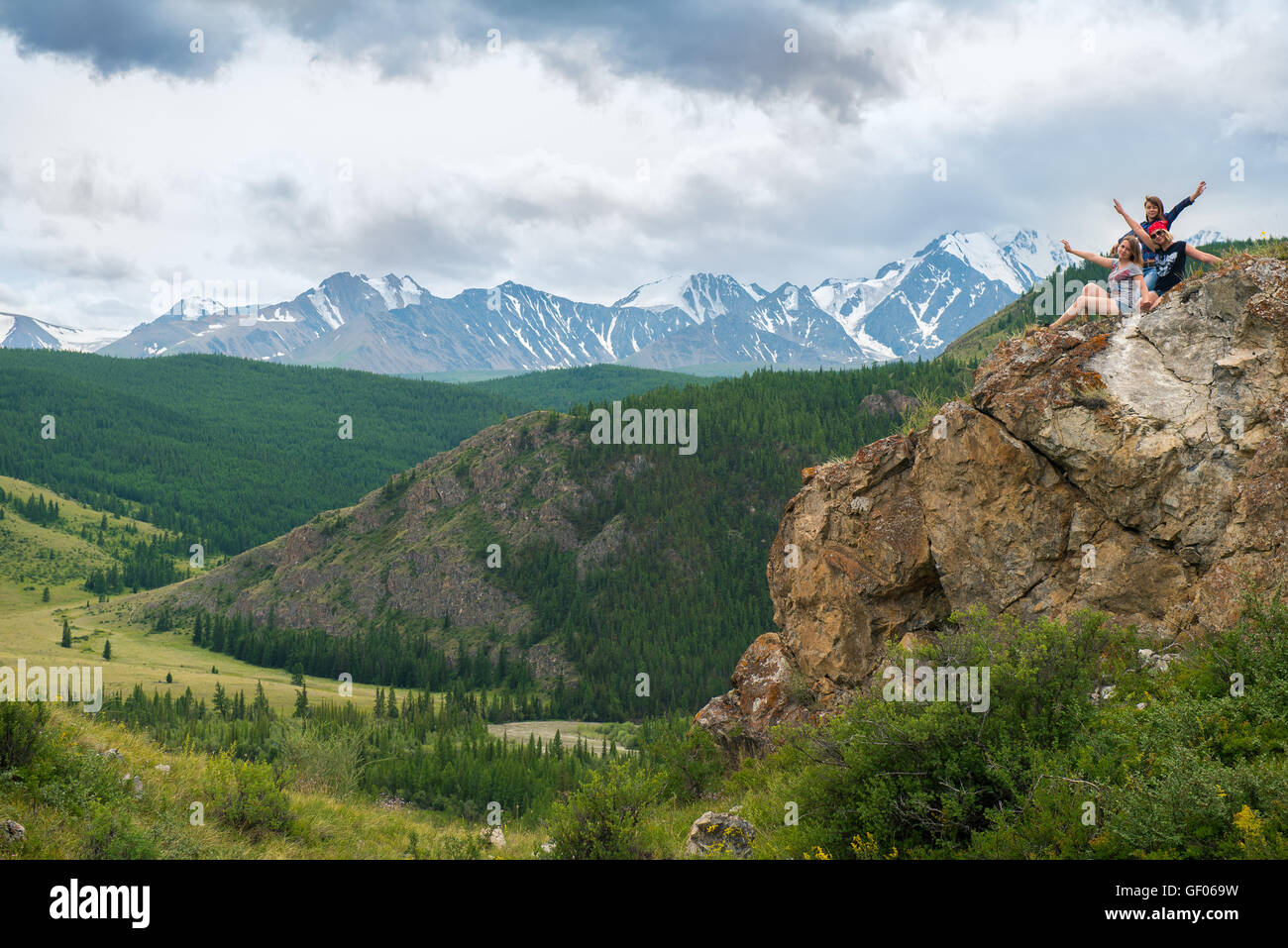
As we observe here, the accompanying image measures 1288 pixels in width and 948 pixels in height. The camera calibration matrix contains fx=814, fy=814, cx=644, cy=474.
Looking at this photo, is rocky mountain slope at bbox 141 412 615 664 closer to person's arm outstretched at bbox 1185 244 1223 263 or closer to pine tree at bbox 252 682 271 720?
pine tree at bbox 252 682 271 720

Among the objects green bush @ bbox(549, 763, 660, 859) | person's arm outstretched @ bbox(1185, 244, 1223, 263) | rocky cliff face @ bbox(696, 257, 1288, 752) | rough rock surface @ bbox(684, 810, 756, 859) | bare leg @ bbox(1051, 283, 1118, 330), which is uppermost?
person's arm outstretched @ bbox(1185, 244, 1223, 263)

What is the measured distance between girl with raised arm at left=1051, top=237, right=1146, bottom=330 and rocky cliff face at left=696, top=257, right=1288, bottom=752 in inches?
16.6

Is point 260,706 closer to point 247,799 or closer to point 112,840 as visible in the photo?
point 247,799

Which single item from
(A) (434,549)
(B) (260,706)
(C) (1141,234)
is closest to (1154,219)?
(C) (1141,234)

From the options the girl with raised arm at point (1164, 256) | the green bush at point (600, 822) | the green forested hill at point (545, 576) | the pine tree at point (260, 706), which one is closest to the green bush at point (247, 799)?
the green bush at point (600, 822)

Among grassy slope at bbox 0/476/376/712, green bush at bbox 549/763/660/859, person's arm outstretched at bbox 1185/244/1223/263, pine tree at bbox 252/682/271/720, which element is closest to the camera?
green bush at bbox 549/763/660/859

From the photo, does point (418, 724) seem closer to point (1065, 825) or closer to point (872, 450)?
point (872, 450)

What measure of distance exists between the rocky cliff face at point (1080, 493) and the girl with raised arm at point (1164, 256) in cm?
77

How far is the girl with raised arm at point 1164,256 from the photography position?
56.0 ft

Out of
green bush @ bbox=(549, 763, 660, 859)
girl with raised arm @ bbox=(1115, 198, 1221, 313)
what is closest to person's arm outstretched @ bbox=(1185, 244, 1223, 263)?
girl with raised arm @ bbox=(1115, 198, 1221, 313)

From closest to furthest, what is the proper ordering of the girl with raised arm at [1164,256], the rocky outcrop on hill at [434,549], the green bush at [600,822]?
the green bush at [600,822] < the girl with raised arm at [1164,256] < the rocky outcrop on hill at [434,549]

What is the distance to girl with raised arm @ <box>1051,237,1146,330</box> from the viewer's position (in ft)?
57.5

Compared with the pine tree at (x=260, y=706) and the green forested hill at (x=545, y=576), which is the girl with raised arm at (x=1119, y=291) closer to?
the pine tree at (x=260, y=706)
